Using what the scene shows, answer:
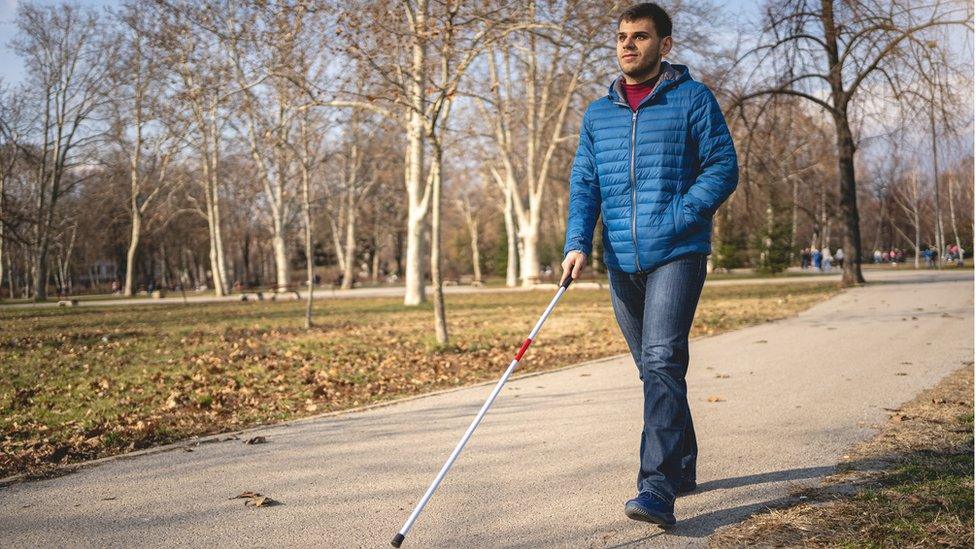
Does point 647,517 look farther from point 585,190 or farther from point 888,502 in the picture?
point 585,190

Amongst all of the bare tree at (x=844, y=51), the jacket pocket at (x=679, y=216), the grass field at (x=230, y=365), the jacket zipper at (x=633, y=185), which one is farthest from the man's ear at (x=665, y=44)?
the bare tree at (x=844, y=51)

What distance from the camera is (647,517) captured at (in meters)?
3.61

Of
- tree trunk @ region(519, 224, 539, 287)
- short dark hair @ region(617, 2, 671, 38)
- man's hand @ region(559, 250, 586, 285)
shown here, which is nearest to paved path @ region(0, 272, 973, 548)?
man's hand @ region(559, 250, 586, 285)

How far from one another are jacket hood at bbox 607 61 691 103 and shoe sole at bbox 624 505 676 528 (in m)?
1.86

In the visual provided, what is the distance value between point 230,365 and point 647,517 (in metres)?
7.89

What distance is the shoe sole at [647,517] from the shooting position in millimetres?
3605

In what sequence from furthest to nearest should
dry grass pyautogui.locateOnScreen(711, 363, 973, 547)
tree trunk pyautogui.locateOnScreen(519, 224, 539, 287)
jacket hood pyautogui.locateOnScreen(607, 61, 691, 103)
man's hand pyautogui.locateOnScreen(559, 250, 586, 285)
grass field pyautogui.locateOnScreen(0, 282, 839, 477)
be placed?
tree trunk pyautogui.locateOnScreen(519, 224, 539, 287) → grass field pyautogui.locateOnScreen(0, 282, 839, 477) → man's hand pyautogui.locateOnScreen(559, 250, 586, 285) → jacket hood pyautogui.locateOnScreen(607, 61, 691, 103) → dry grass pyautogui.locateOnScreen(711, 363, 973, 547)

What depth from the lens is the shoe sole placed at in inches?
142

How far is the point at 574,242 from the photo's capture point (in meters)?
4.00

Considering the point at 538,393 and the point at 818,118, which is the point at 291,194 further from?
the point at 538,393

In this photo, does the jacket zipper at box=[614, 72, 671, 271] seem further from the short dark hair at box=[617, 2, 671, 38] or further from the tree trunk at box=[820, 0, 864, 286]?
the tree trunk at box=[820, 0, 864, 286]

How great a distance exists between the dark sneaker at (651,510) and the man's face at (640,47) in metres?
1.92

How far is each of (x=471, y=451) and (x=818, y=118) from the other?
72.9ft

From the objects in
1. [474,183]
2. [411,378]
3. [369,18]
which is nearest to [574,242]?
[411,378]
